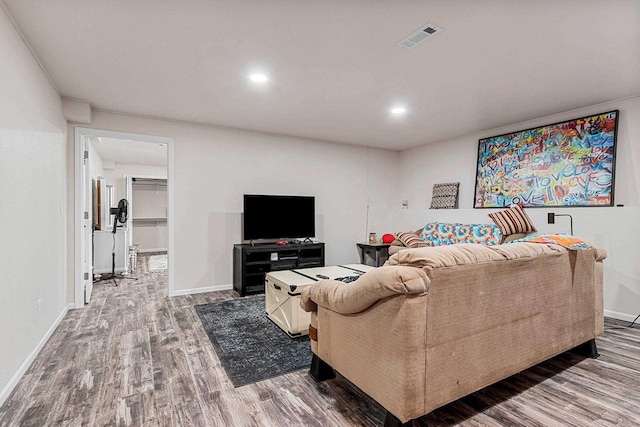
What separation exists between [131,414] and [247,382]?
660 millimetres

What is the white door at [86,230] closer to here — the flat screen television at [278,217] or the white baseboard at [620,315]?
the flat screen television at [278,217]

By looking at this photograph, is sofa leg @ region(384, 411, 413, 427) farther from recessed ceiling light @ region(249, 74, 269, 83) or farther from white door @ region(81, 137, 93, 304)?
white door @ region(81, 137, 93, 304)

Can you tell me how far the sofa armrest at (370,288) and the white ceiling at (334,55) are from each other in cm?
158

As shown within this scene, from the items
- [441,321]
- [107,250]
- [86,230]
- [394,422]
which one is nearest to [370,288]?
[441,321]

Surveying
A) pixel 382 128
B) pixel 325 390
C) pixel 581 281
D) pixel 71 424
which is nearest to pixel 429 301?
pixel 325 390

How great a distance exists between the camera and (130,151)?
6797 millimetres

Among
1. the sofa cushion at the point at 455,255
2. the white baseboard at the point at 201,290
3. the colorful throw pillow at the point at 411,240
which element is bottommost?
the white baseboard at the point at 201,290

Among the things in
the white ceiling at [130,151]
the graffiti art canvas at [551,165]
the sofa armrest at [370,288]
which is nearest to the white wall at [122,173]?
the white ceiling at [130,151]

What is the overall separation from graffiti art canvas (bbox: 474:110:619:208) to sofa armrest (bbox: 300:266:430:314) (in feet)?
11.3

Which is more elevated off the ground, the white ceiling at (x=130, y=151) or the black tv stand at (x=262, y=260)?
the white ceiling at (x=130, y=151)

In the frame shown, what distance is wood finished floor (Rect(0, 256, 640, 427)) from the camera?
1757 millimetres

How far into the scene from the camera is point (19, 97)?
2.23 meters

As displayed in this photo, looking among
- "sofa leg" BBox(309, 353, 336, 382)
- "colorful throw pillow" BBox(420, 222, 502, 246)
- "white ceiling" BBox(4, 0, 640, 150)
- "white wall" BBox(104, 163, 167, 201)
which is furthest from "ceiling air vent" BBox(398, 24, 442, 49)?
"white wall" BBox(104, 163, 167, 201)

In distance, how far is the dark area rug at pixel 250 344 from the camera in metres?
2.29
